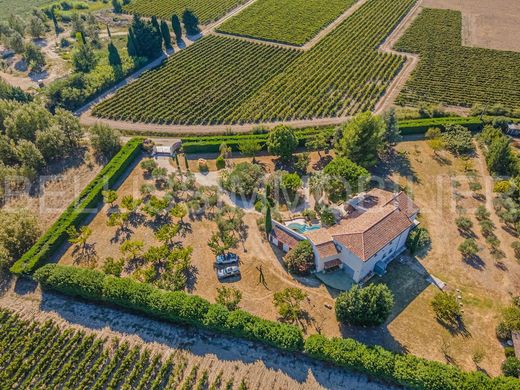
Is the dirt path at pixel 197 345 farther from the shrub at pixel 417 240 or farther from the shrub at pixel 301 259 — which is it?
the shrub at pixel 417 240

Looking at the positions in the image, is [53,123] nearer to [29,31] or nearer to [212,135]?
[212,135]

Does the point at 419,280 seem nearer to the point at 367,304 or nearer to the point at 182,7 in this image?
the point at 367,304

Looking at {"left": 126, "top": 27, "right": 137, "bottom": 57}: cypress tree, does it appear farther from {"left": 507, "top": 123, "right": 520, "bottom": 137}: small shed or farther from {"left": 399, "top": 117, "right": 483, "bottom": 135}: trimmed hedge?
{"left": 507, "top": 123, "right": 520, "bottom": 137}: small shed

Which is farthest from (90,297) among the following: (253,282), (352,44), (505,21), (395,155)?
(505,21)

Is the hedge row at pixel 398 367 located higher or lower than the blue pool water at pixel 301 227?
lower

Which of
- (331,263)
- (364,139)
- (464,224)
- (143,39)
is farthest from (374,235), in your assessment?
(143,39)

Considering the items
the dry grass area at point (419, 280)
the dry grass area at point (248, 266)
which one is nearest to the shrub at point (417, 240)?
the dry grass area at point (419, 280)
